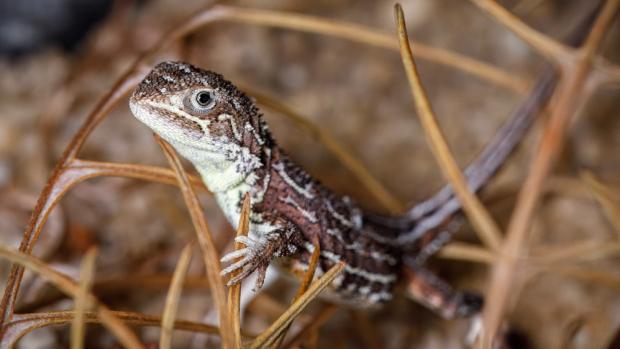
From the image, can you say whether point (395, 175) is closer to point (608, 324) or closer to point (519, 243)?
point (608, 324)

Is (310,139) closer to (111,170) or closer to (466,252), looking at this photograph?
(466,252)

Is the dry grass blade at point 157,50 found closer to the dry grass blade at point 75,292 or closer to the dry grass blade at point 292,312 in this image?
the dry grass blade at point 75,292

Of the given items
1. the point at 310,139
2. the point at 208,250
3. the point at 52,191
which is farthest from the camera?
the point at 310,139

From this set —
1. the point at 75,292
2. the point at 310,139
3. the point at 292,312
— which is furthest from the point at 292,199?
the point at 310,139

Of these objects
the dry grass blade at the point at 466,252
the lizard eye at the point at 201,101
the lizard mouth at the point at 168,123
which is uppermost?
the lizard eye at the point at 201,101

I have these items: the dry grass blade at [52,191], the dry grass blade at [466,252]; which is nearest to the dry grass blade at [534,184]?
the dry grass blade at [466,252]

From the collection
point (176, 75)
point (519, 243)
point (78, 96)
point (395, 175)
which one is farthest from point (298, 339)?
point (78, 96)

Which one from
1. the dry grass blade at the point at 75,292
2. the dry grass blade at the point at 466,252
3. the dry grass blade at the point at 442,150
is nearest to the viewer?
the dry grass blade at the point at 75,292
